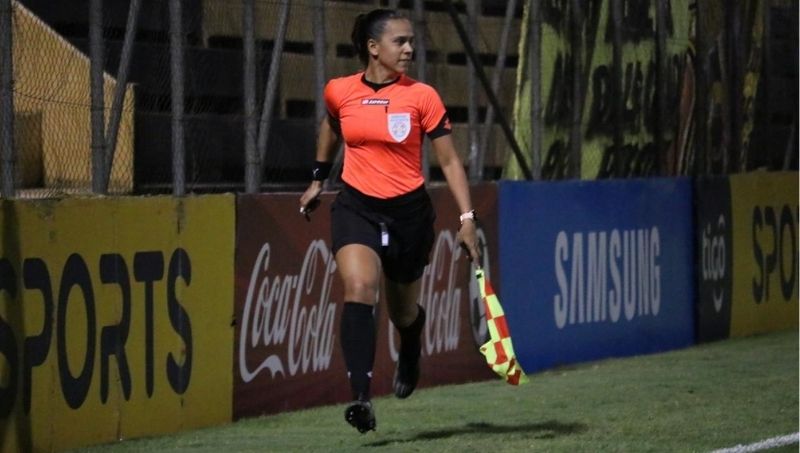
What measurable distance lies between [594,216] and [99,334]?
6020 mm

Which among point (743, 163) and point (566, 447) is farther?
point (743, 163)

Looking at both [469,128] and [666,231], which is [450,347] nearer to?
[469,128]

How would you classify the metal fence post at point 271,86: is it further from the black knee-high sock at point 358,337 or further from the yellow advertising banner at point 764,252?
the yellow advertising banner at point 764,252

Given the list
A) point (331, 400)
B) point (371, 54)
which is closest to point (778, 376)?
point (331, 400)

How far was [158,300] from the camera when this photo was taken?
32.4ft

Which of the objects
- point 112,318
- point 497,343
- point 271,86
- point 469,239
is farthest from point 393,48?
point 271,86

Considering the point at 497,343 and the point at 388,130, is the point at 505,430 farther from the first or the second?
the point at 388,130

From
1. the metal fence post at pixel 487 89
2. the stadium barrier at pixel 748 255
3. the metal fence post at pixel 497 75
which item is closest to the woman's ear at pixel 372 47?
the metal fence post at pixel 487 89

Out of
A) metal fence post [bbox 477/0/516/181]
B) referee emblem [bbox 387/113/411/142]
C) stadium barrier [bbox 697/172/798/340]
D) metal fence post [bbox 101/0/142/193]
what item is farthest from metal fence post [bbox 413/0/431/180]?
stadium barrier [bbox 697/172/798/340]

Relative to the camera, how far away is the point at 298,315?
11188 mm

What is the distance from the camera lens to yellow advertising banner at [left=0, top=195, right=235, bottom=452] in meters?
8.88

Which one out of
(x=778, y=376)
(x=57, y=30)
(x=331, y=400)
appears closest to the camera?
(x=57, y=30)

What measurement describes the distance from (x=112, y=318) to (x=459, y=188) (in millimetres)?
1874

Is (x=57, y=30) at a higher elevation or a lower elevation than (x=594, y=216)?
higher
